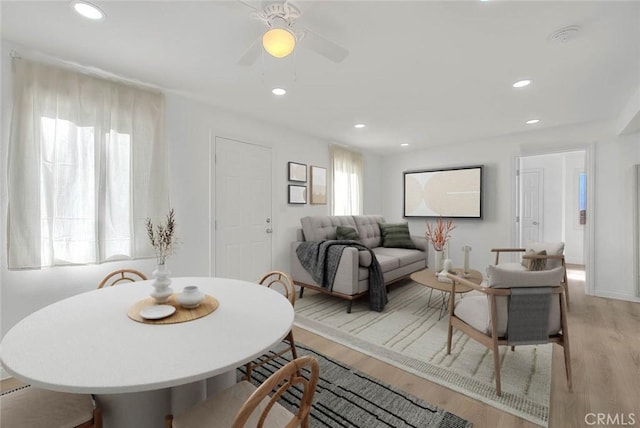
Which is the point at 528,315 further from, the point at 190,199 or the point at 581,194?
the point at 581,194

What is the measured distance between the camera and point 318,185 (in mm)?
4574

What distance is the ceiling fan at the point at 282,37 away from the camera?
54.1 inches

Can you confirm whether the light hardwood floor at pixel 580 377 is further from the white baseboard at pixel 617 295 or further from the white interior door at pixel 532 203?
the white interior door at pixel 532 203

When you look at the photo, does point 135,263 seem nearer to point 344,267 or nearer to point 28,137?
point 28,137

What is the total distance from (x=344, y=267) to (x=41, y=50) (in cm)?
325

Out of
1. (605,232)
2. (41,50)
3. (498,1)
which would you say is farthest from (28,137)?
(605,232)

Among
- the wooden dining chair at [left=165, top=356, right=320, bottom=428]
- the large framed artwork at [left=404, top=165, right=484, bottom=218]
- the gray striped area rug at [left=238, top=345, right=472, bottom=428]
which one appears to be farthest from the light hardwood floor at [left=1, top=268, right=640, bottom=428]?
the large framed artwork at [left=404, top=165, right=484, bottom=218]

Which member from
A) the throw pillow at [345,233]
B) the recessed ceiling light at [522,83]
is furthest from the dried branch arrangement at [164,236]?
the recessed ceiling light at [522,83]

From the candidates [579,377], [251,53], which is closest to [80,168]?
[251,53]

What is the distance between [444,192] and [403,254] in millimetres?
1781

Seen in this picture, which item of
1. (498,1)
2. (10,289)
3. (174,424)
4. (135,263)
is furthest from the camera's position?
(135,263)

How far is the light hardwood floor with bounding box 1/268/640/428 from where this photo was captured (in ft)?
5.37

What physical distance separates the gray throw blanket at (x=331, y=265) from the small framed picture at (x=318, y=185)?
3.28ft

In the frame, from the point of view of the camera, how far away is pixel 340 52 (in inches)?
64.3
